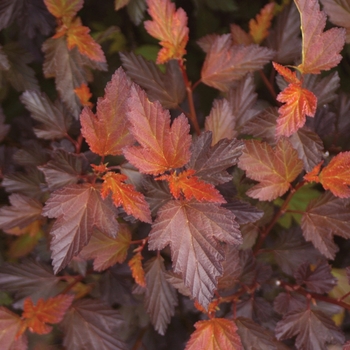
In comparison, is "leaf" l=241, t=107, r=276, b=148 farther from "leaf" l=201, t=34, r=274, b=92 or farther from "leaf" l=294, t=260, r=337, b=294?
"leaf" l=294, t=260, r=337, b=294

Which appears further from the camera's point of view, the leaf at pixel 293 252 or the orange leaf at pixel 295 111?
the leaf at pixel 293 252

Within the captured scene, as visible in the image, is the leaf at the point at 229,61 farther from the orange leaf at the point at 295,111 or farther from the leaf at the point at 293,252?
the leaf at the point at 293,252

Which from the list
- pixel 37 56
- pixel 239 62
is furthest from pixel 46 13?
pixel 239 62

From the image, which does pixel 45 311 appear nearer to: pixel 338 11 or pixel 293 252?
pixel 293 252

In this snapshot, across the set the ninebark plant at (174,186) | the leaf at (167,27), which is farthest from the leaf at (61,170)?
the leaf at (167,27)

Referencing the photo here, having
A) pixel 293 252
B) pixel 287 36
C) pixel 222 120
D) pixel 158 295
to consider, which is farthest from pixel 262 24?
pixel 158 295

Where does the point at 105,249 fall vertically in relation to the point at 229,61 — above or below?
below
